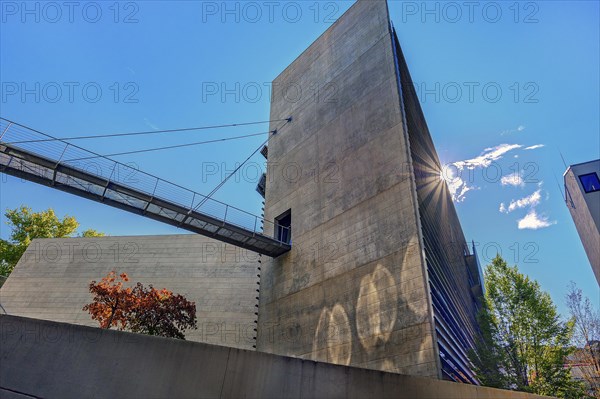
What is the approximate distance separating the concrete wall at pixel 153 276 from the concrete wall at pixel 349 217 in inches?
261

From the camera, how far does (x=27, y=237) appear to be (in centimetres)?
3803

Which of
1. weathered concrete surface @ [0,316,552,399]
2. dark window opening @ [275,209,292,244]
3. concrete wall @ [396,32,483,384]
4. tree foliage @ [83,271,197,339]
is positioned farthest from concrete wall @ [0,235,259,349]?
weathered concrete surface @ [0,316,552,399]

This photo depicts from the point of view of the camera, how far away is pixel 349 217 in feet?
51.1

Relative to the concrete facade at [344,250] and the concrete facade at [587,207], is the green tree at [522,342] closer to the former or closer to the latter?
the concrete facade at [344,250]

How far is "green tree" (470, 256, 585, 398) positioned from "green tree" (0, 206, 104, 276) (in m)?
42.3

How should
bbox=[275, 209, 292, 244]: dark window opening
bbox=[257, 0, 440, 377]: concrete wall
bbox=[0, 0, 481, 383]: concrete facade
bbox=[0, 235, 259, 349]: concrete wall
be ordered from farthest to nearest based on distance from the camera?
bbox=[0, 235, 259, 349]: concrete wall, bbox=[275, 209, 292, 244]: dark window opening, bbox=[0, 0, 481, 383]: concrete facade, bbox=[257, 0, 440, 377]: concrete wall

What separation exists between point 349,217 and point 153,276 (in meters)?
18.1

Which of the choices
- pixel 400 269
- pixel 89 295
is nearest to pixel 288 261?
pixel 400 269

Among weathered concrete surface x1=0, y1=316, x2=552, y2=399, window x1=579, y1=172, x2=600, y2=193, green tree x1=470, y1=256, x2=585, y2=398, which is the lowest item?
weathered concrete surface x1=0, y1=316, x2=552, y2=399

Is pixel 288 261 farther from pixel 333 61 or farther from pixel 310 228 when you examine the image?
pixel 333 61

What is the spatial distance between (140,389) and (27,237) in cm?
4163

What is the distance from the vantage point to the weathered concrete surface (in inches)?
231

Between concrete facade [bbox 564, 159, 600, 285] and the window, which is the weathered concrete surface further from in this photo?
the window

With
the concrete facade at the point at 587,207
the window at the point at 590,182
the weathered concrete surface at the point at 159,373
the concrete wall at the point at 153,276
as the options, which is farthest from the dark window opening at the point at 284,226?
the window at the point at 590,182
